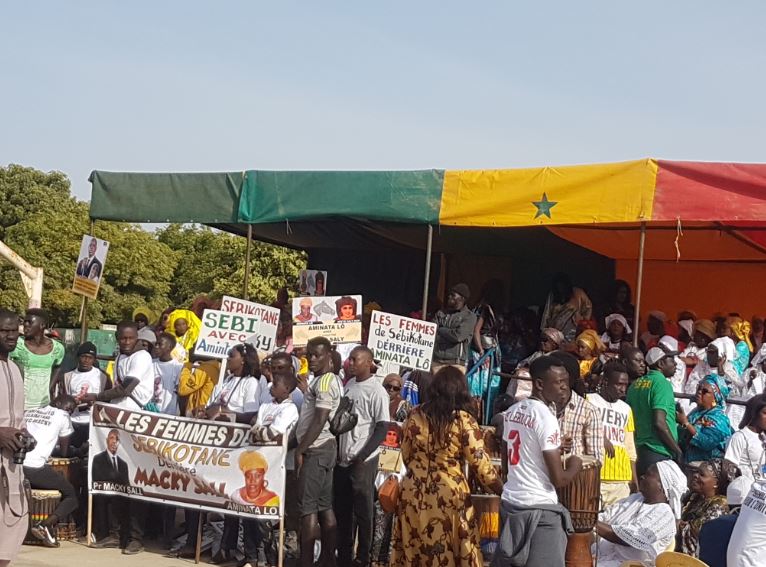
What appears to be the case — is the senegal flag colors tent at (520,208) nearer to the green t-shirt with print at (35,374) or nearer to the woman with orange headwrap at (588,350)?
the woman with orange headwrap at (588,350)

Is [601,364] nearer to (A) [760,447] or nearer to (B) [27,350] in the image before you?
(A) [760,447]

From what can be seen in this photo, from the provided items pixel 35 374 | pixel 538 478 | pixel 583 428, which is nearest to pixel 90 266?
pixel 35 374

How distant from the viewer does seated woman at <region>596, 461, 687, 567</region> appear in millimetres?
8000

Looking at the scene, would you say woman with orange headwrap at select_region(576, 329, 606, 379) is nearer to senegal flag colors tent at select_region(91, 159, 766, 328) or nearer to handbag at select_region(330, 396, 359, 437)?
senegal flag colors tent at select_region(91, 159, 766, 328)

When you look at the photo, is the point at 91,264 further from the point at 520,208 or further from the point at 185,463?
the point at 520,208

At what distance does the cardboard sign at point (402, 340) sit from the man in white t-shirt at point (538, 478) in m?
4.54

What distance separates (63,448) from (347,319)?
10.3 feet

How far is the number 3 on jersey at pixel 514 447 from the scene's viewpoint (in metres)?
7.01

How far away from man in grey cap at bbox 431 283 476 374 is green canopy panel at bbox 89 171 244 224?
9.33 ft

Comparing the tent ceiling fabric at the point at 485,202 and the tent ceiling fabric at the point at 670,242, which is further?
the tent ceiling fabric at the point at 670,242

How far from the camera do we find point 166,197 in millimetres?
14055

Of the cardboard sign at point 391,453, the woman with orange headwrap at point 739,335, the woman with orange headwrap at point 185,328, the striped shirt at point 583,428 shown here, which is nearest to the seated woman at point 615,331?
the woman with orange headwrap at point 739,335

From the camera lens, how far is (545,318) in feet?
49.0

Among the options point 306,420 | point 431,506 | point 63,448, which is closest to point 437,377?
point 431,506
